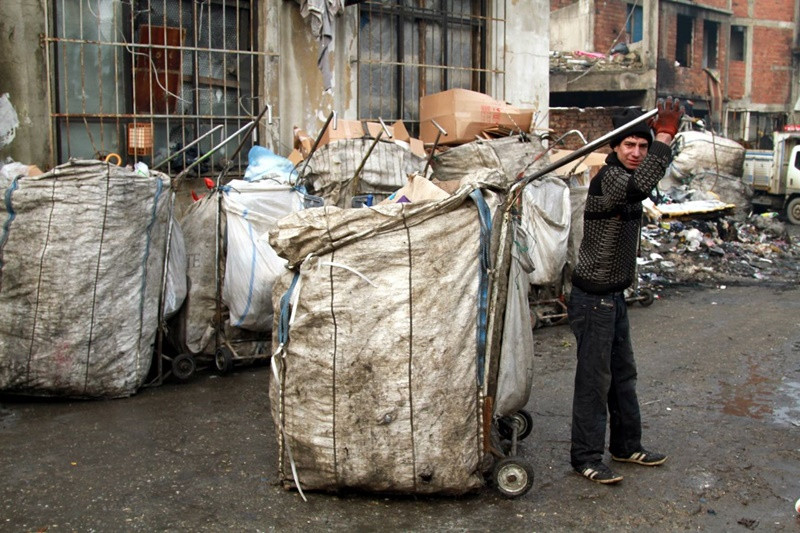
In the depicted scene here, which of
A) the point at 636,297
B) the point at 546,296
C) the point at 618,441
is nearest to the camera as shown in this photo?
the point at 618,441

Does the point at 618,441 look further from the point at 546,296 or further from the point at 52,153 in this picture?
the point at 52,153

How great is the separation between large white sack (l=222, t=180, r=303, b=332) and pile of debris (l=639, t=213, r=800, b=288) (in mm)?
5675

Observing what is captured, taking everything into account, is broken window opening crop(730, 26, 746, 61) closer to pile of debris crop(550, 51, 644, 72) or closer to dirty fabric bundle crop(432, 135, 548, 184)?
pile of debris crop(550, 51, 644, 72)

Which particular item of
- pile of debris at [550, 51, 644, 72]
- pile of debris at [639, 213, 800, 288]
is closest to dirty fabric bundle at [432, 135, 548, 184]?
pile of debris at [639, 213, 800, 288]

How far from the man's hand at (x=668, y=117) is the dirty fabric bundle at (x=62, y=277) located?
3.26m

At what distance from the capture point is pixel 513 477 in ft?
12.0

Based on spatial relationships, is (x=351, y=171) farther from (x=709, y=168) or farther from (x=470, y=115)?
(x=709, y=168)

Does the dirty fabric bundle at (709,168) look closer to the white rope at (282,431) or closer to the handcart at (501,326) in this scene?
the handcart at (501,326)

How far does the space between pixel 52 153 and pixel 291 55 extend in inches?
98.6

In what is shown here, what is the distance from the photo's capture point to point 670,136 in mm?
3730

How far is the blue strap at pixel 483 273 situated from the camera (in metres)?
3.55

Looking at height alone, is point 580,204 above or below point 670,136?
below

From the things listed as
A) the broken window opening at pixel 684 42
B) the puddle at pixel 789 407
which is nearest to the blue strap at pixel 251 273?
the puddle at pixel 789 407

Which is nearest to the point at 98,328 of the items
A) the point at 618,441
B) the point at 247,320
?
the point at 247,320
